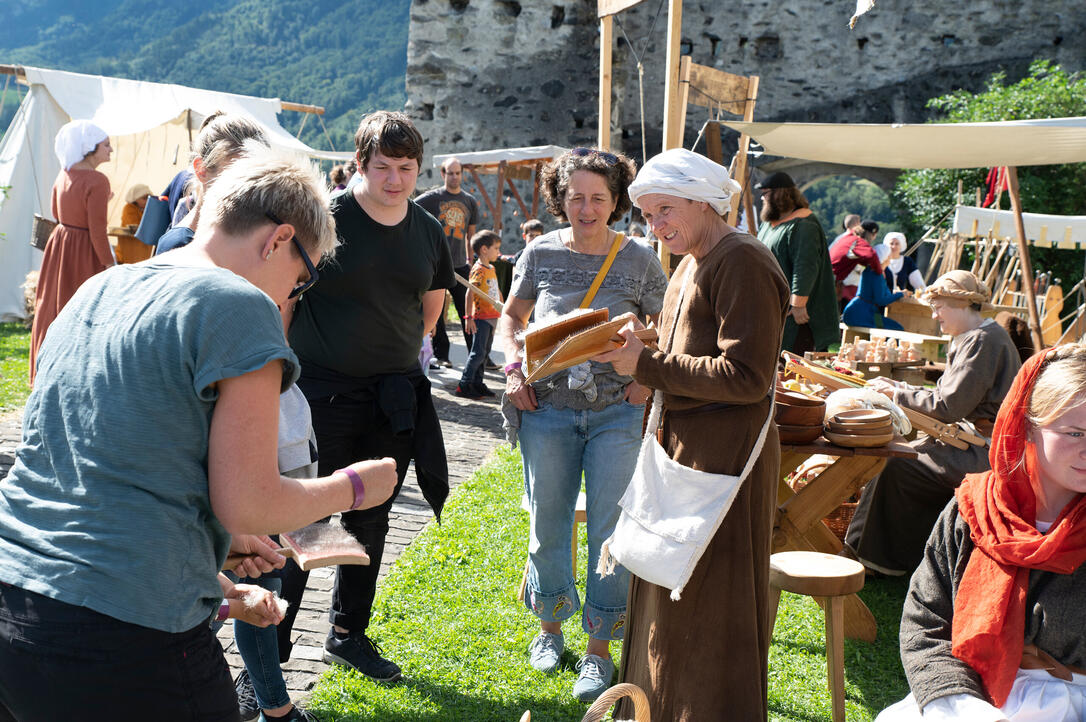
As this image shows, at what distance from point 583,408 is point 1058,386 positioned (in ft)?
5.21

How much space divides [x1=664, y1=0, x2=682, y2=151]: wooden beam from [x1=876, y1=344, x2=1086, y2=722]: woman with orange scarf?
9.50 ft

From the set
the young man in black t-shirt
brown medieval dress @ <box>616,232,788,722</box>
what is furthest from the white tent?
brown medieval dress @ <box>616,232,788,722</box>

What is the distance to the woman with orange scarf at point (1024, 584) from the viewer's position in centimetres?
198

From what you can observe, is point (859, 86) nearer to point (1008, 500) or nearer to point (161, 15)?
point (1008, 500)

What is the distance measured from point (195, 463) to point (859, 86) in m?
18.6

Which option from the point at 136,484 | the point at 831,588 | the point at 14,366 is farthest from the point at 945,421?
the point at 14,366

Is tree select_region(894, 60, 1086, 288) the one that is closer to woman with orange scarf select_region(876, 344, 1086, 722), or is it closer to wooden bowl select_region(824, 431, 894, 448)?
wooden bowl select_region(824, 431, 894, 448)

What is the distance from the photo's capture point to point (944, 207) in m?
15.1

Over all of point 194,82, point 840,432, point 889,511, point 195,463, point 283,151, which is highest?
point 194,82

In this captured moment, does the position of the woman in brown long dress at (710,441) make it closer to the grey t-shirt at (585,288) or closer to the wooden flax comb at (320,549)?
the grey t-shirt at (585,288)

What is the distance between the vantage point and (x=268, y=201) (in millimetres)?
1605

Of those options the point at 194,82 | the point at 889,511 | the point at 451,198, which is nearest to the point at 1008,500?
the point at 889,511

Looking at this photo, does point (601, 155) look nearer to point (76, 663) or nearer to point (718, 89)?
point (76, 663)

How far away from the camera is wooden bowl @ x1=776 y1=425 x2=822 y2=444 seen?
353 cm
